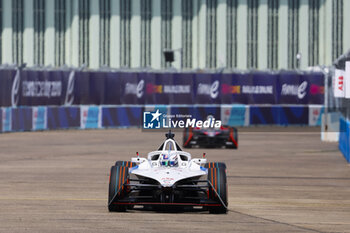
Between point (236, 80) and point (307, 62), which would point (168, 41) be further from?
point (236, 80)

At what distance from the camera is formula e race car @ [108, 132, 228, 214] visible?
15.3 m

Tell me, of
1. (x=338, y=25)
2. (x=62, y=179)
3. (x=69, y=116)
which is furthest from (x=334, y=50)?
(x=62, y=179)

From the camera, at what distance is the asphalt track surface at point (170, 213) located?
1427 cm

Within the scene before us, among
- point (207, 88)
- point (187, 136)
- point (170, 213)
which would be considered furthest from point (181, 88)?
point (170, 213)

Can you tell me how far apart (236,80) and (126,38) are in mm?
17996

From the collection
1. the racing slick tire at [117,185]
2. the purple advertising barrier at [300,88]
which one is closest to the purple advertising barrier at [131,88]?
the purple advertising barrier at [300,88]

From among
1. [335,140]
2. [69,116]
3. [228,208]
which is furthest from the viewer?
[69,116]

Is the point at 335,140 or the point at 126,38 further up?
the point at 126,38

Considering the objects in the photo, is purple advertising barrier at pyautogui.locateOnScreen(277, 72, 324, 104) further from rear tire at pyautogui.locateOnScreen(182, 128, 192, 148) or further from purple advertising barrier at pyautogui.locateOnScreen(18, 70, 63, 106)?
rear tire at pyautogui.locateOnScreen(182, 128, 192, 148)

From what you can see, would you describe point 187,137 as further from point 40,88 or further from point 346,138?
point 40,88

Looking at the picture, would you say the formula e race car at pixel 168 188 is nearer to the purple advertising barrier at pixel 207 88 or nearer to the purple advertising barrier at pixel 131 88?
the purple advertising barrier at pixel 131 88

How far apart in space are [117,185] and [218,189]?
5.42ft

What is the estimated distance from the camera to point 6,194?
1878cm

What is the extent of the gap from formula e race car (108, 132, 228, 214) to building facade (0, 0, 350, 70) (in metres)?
54.5
